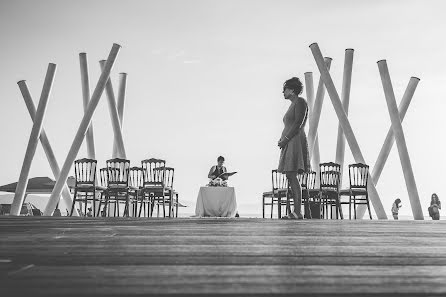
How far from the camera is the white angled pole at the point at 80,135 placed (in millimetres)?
8141

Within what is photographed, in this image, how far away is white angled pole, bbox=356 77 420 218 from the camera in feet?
28.8

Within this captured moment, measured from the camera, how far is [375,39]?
34.4 feet

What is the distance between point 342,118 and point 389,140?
126cm

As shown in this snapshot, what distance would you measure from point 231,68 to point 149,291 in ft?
42.4

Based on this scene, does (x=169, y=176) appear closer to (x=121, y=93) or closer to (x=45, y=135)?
(x=121, y=93)

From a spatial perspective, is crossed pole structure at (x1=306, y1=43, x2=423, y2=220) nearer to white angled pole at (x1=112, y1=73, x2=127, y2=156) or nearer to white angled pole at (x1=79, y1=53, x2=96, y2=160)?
white angled pole at (x1=112, y1=73, x2=127, y2=156)

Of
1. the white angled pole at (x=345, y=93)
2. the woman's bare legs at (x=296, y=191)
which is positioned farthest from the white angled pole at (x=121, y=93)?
the woman's bare legs at (x=296, y=191)

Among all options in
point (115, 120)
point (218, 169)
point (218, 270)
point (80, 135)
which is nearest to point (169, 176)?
point (218, 169)

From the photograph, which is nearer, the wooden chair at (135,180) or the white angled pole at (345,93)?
the white angled pole at (345,93)

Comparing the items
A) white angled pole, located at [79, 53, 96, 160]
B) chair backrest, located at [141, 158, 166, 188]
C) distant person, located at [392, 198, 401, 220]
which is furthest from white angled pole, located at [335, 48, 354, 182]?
distant person, located at [392, 198, 401, 220]

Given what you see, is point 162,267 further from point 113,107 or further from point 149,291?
point 113,107

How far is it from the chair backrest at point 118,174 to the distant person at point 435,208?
7851 millimetres

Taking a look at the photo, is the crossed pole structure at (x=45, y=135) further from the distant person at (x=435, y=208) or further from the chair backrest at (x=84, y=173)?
the distant person at (x=435, y=208)

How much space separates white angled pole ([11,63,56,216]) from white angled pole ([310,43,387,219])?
463 cm
